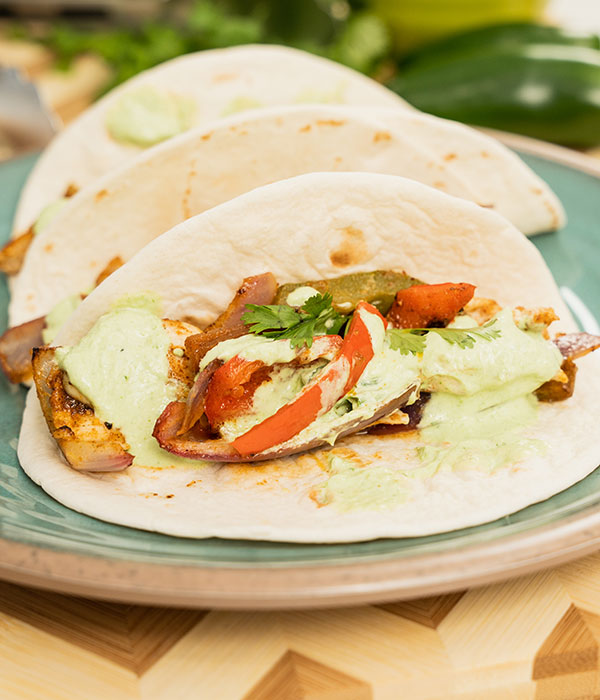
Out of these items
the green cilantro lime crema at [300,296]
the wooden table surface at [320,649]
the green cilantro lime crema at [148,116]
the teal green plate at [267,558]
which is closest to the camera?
the teal green plate at [267,558]

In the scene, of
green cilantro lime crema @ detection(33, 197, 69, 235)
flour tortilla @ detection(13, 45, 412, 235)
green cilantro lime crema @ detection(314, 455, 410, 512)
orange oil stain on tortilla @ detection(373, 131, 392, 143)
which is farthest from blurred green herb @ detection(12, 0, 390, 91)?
green cilantro lime crema @ detection(314, 455, 410, 512)

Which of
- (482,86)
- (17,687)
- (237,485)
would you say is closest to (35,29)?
(482,86)

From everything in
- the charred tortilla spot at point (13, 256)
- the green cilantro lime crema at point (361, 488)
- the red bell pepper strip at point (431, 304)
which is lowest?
the green cilantro lime crema at point (361, 488)

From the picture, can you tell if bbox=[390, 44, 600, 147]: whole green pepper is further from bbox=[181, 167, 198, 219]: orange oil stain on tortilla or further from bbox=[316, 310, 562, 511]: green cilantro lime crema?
bbox=[316, 310, 562, 511]: green cilantro lime crema

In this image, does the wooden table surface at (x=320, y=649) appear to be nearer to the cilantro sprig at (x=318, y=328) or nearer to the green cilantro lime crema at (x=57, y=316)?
the cilantro sprig at (x=318, y=328)

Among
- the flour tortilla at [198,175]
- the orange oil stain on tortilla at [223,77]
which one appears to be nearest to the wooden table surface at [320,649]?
the flour tortilla at [198,175]

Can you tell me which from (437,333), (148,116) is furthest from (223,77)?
(437,333)

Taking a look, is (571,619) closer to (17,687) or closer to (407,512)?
(407,512)
